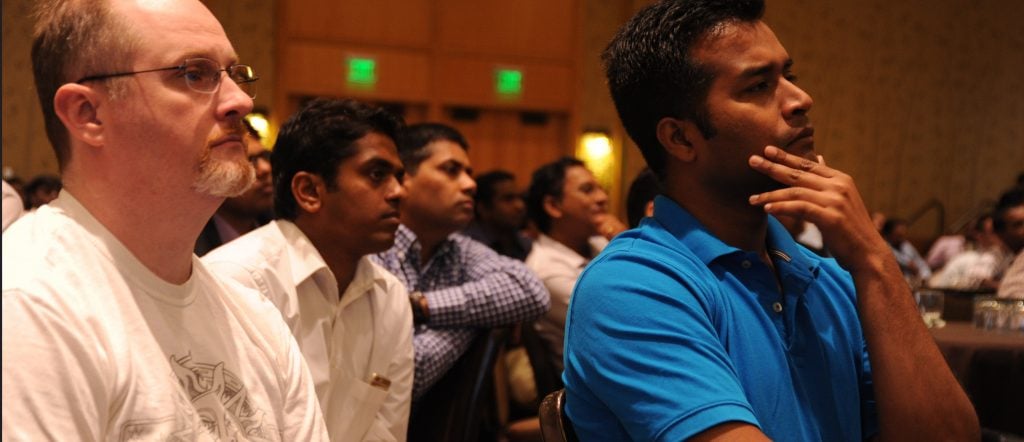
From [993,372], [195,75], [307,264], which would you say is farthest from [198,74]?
[993,372]

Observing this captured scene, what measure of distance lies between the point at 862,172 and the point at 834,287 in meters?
12.1

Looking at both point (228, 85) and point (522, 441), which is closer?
point (228, 85)

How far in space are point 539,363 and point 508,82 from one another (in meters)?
7.70

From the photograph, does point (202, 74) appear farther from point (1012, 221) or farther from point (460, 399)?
point (1012, 221)

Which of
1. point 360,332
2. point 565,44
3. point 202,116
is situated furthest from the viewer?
point 565,44

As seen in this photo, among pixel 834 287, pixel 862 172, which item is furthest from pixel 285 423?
pixel 862 172

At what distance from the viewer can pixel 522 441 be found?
3139 millimetres

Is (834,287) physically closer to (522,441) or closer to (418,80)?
(522,441)

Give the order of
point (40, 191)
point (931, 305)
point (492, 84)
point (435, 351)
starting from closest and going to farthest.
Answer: point (435, 351)
point (931, 305)
point (40, 191)
point (492, 84)

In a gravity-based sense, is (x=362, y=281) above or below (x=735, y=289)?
below

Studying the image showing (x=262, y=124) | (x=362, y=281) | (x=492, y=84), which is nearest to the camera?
(x=362, y=281)

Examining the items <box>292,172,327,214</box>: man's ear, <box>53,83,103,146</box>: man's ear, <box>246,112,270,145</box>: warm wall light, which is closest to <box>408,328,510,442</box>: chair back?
<box>292,172,327,214</box>: man's ear

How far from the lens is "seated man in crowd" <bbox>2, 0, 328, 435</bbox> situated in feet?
3.91

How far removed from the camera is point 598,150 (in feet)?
36.3
